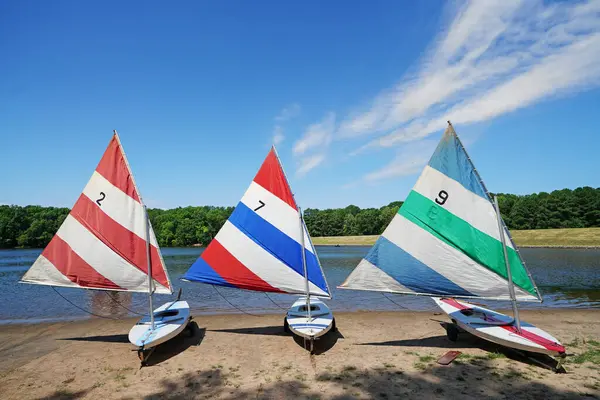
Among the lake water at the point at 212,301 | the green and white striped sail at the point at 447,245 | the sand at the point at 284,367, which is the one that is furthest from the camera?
the lake water at the point at 212,301

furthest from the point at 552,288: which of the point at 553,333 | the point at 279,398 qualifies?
the point at 279,398

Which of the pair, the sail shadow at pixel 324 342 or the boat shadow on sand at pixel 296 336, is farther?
the boat shadow on sand at pixel 296 336

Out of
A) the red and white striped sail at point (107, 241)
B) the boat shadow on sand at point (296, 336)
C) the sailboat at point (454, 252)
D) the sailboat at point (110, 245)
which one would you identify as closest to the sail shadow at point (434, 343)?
the sailboat at point (454, 252)

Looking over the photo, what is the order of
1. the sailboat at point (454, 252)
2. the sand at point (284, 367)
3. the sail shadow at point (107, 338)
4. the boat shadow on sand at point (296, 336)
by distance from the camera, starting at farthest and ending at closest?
1. the sail shadow at point (107, 338)
2. the boat shadow on sand at point (296, 336)
3. the sailboat at point (454, 252)
4. the sand at point (284, 367)

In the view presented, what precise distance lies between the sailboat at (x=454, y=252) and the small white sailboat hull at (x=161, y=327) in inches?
233

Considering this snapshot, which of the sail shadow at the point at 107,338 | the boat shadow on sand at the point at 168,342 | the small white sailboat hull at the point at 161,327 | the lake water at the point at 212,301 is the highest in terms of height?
the small white sailboat hull at the point at 161,327

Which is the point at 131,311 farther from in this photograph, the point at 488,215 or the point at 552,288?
the point at 552,288

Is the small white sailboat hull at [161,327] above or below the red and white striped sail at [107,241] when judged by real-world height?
below

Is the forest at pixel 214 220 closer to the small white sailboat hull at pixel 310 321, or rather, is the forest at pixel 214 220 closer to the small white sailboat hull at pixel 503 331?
the small white sailboat hull at pixel 310 321

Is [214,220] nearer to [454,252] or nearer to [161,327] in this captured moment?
[161,327]

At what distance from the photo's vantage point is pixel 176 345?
11516 millimetres

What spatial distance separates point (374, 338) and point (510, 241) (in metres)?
6.02

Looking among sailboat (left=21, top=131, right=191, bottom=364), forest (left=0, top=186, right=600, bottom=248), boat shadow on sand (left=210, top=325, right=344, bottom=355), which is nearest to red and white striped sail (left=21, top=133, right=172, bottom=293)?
sailboat (left=21, top=131, right=191, bottom=364)

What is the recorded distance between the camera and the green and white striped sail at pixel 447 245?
30.4ft
